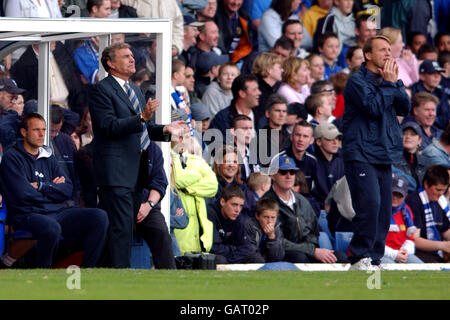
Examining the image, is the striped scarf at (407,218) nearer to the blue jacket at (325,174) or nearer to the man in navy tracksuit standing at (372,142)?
the blue jacket at (325,174)

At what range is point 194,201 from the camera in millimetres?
13875

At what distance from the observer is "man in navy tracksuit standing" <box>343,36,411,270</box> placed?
11.7 m

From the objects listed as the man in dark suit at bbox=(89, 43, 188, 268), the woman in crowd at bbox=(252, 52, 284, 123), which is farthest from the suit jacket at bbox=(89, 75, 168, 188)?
the woman in crowd at bbox=(252, 52, 284, 123)

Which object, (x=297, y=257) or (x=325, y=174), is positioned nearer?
(x=297, y=257)

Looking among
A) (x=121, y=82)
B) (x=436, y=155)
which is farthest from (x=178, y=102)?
(x=436, y=155)

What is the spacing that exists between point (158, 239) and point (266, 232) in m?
1.97

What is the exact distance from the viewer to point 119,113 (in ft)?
39.4

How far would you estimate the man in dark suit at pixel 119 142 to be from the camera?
38.5 feet

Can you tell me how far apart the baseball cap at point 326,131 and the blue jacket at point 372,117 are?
4248 mm

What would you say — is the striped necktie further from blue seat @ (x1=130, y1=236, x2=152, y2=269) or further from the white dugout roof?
blue seat @ (x1=130, y1=236, x2=152, y2=269)

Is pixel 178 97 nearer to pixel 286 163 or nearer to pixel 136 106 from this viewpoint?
pixel 286 163
